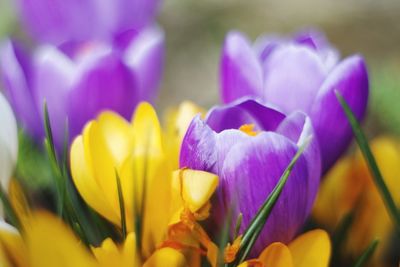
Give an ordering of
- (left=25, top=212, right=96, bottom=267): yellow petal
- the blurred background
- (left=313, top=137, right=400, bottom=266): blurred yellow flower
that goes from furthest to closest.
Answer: the blurred background
(left=313, top=137, right=400, bottom=266): blurred yellow flower
(left=25, top=212, right=96, bottom=267): yellow petal

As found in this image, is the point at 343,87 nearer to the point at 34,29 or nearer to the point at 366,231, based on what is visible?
the point at 366,231

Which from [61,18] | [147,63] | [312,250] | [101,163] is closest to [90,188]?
[101,163]

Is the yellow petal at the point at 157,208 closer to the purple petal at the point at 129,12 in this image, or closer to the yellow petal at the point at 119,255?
the yellow petal at the point at 119,255

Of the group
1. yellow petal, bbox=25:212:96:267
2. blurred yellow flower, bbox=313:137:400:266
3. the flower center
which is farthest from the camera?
blurred yellow flower, bbox=313:137:400:266

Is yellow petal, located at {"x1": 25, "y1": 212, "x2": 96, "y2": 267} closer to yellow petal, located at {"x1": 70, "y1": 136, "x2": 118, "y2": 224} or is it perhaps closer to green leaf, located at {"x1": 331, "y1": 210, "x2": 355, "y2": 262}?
yellow petal, located at {"x1": 70, "y1": 136, "x2": 118, "y2": 224}

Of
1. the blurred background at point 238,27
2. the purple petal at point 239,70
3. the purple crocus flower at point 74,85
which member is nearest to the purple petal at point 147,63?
the purple crocus flower at point 74,85

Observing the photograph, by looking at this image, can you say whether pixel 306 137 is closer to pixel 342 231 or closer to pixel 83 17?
pixel 342 231

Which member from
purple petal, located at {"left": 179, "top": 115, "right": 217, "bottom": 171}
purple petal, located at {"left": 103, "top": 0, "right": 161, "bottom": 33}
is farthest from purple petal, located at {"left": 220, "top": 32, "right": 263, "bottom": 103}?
purple petal, located at {"left": 103, "top": 0, "right": 161, "bottom": 33}
